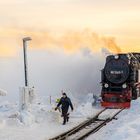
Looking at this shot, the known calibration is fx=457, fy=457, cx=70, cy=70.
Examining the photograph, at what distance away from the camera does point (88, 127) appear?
74.0ft

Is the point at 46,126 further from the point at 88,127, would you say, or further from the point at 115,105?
the point at 115,105

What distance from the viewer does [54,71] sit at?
58.4 metres

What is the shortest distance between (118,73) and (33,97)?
9.34 meters

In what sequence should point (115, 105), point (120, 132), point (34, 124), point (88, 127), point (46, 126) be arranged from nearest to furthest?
point (120, 132) < point (34, 124) < point (46, 126) < point (88, 127) < point (115, 105)

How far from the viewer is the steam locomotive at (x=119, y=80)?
3219 centimetres

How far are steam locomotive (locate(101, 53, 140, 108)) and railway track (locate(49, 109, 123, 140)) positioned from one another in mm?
4335

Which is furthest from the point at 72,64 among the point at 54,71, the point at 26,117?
the point at 26,117

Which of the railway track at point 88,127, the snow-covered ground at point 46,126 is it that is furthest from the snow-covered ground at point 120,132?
the railway track at point 88,127

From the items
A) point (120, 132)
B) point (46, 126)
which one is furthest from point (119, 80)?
point (120, 132)

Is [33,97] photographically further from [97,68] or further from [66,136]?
[97,68]

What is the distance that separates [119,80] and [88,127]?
1079 cm

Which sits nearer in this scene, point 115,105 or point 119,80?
point 115,105

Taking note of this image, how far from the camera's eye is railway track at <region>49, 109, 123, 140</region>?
19.6 metres

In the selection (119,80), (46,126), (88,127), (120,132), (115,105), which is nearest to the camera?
(120,132)
